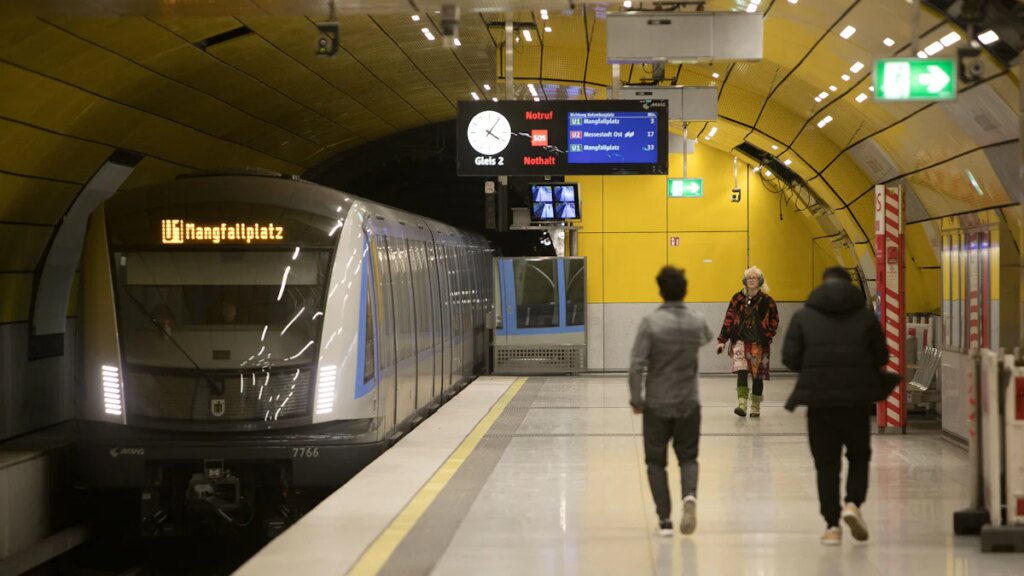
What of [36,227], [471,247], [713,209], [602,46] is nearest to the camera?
[36,227]

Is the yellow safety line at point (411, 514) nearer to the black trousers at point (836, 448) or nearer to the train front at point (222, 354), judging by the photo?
the train front at point (222, 354)

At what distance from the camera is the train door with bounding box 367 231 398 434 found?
1144 centimetres

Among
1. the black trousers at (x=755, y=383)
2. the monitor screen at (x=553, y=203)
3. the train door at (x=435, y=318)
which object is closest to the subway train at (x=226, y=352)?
the train door at (x=435, y=318)

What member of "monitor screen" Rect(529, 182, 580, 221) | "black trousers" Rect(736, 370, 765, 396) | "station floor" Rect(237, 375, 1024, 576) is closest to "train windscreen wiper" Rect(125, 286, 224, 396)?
"station floor" Rect(237, 375, 1024, 576)

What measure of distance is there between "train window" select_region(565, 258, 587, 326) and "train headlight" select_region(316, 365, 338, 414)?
40.1ft

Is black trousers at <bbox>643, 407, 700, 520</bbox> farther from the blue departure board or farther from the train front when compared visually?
the blue departure board

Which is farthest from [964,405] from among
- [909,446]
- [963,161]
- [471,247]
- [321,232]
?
[471,247]

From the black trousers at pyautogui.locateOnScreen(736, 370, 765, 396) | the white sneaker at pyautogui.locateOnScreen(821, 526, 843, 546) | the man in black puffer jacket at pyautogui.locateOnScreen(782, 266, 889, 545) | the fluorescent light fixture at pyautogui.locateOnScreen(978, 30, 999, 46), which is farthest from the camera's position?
the black trousers at pyautogui.locateOnScreen(736, 370, 765, 396)

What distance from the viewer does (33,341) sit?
51.2ft

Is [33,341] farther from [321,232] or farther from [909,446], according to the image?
[909,446]

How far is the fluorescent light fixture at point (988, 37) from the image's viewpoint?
33.0 ft

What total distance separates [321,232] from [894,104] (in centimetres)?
652

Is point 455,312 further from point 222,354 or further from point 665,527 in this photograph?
point 665,527

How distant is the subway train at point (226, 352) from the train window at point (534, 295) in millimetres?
11512
